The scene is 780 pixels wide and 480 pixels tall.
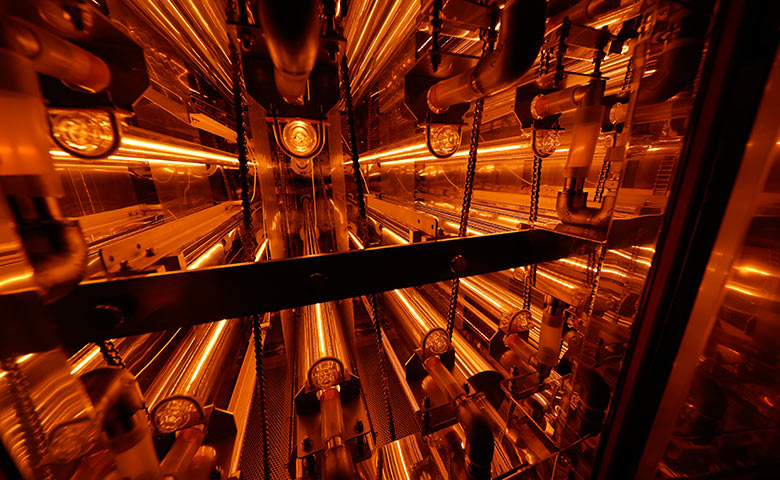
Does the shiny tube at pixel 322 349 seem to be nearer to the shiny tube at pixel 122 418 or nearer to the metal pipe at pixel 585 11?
the shiny tube at pixel 122 418

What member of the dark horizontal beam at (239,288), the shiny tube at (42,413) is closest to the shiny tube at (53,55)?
the dark horizontal beam at (239,288)

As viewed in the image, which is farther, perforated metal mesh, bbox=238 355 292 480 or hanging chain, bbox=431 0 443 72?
perforated metal mesh, bbox=238 355 292 480

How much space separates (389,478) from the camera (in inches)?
37.7

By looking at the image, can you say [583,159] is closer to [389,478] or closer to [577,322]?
[577,322]

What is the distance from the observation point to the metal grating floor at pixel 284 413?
5.43ft

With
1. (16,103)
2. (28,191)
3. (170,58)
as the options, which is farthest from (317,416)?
(170,58)

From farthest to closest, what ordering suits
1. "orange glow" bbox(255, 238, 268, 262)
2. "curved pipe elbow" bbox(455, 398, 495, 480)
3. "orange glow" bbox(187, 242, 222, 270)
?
"orange glow" bbox(255, 238, 268, 262) < "orange glow" bbox(187, 242, 222, 270) < "curved pipe elbow" bbox(455, 398, 495, 480)

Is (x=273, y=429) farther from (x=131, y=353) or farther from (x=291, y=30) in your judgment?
(x=291, y=30)

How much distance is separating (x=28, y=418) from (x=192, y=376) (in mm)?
644

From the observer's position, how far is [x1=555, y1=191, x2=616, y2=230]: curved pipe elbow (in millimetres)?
757

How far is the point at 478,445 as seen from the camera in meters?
0.79

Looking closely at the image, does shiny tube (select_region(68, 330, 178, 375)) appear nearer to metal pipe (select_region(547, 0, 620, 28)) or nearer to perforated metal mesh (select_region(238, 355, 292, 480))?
perforated metal mesh (select_region(238, 355, 292, 480))

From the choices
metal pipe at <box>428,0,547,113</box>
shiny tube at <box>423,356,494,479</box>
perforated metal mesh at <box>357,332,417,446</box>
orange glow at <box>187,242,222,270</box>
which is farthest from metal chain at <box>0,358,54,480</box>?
perforated metal mesh at <box>357,332,417,446</box>

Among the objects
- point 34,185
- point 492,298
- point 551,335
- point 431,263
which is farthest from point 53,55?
point 492,298
